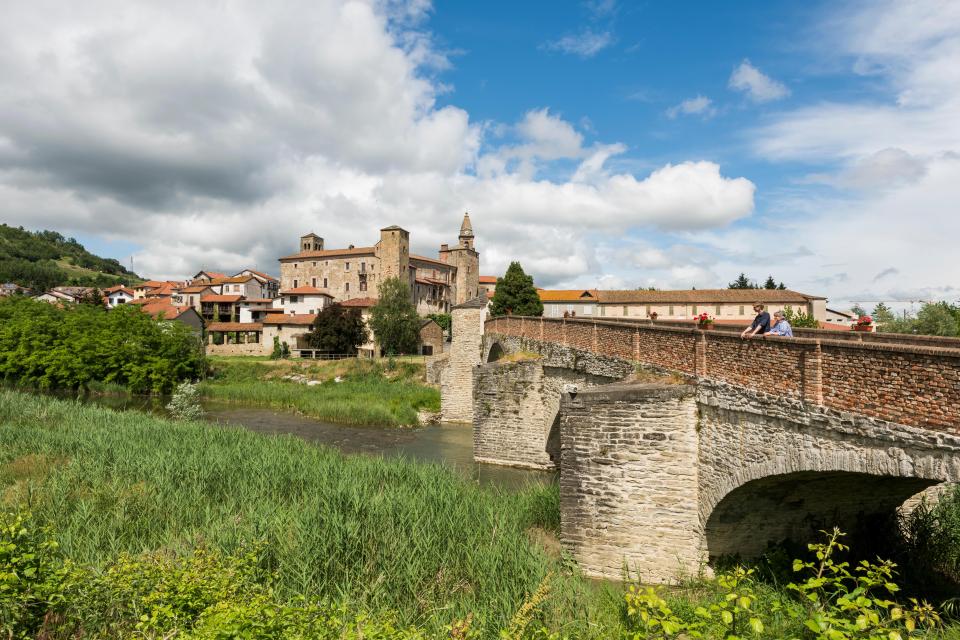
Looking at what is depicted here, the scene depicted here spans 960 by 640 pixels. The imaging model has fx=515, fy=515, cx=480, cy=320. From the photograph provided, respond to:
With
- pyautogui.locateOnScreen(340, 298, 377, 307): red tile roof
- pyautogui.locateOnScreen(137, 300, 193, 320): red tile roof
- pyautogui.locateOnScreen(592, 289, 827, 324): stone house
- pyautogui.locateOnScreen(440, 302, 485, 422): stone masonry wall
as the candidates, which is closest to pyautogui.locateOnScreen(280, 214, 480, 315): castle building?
pyautogui.locateOnScreen(340, 298, 377, 307): red tile roof

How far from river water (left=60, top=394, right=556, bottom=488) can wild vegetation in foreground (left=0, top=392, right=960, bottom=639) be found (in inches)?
204

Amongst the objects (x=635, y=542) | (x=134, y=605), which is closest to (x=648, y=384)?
(x=635, y=542)

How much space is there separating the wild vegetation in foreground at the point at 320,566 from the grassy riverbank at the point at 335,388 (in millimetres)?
14151

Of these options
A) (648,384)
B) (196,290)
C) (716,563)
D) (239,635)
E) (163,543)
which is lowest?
(716,563)

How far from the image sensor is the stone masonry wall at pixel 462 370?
94.2 feet

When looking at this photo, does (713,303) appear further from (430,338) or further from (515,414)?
(515,414)

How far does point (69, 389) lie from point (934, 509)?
45.0 metres

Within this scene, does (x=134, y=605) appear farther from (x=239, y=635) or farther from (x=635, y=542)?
(x=635, y=542)

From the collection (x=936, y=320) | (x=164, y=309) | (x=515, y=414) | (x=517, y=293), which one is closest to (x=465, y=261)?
(x=517, y=293)

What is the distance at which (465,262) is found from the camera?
8400 centimetres

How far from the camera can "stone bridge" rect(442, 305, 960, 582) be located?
5594 mm

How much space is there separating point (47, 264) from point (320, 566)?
18640 centimetres

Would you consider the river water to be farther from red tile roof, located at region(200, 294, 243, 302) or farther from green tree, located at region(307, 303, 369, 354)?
red tile roof, located at region(200, 294, 243, 302)

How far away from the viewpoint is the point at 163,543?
7.79 m
